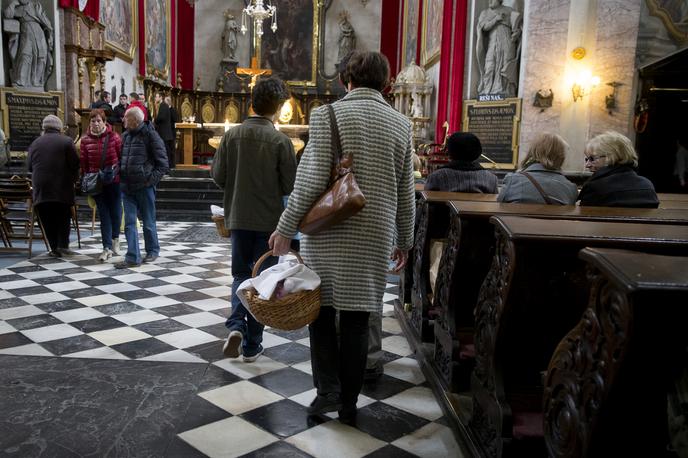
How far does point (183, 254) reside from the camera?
252 inches

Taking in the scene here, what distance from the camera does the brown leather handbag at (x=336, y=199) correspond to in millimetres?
2107

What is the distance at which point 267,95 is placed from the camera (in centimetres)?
297

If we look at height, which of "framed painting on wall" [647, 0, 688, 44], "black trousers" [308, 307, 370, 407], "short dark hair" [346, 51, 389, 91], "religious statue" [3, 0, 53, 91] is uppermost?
"framed painting on wall" [647, 0, 688, 44]

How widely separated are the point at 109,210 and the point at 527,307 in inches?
206

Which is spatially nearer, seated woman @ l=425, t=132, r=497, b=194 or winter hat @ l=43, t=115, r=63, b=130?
seated woman @ l=425, t=132, r=497, b=194

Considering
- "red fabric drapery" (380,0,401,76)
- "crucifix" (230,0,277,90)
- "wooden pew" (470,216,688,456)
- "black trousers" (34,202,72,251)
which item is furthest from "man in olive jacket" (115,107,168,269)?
"red fabric drapery" (380,0,401,76)

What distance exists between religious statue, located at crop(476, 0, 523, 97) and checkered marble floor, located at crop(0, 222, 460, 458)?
635cm

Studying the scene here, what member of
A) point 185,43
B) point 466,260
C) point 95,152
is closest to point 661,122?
point 466,260

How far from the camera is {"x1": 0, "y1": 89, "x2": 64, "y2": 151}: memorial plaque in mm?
9406

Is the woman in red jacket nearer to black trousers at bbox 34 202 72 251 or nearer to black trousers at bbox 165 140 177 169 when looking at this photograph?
black trousers at bbox 34 202 72 251

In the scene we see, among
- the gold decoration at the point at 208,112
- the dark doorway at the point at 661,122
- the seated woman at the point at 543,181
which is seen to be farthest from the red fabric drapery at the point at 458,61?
the gold decoration at the point at 208,112

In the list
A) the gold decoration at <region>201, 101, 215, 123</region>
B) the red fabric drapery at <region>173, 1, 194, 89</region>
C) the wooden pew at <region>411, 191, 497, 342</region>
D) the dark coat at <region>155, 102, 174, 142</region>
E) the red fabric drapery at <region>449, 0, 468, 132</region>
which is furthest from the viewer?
the red fabric drapery at <region>173, 1, 194, 89</region>

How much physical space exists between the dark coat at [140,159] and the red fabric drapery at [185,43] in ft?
44.0

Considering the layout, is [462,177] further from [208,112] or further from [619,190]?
[208,112]
